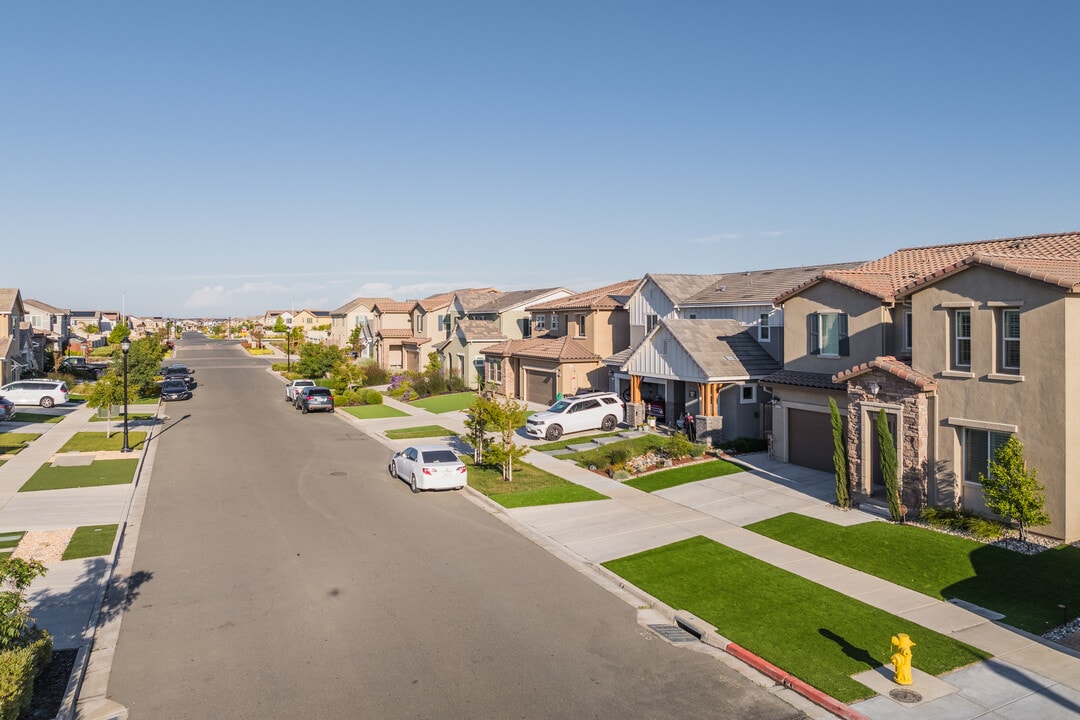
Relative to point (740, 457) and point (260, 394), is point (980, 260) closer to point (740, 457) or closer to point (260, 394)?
point (740, 457)

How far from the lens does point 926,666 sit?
997 centimetres

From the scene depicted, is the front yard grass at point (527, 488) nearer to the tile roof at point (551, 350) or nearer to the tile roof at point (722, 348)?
the tile roof at point (722, 348)

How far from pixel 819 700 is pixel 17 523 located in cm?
1818

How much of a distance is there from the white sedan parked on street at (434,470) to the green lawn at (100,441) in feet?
45.2

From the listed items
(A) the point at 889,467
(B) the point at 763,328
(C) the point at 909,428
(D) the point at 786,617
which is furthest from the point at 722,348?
(D) the point at 786,617

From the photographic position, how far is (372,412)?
3959 cm

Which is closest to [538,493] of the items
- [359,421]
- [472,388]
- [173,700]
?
[173,700]

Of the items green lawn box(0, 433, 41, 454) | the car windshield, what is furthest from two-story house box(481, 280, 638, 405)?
green lawn box(0, 433, 41, 454)

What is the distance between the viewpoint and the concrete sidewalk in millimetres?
9047

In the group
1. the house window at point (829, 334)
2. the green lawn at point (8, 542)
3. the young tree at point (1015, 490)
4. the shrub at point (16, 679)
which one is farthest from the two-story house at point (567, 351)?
the shrub at point (16, 679)

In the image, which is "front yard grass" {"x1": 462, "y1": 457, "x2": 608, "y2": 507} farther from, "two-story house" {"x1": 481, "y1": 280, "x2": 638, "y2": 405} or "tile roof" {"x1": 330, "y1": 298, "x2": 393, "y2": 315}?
"tile roof" {"x1": 330, "y1": 298, "x2": 393, "y2": 315}

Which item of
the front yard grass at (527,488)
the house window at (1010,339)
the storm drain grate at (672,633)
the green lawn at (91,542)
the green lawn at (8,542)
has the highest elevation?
the house window at (1010,339)

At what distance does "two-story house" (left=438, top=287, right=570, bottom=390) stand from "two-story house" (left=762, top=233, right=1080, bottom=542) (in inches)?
1081

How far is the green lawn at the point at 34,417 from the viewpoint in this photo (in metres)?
35.3
